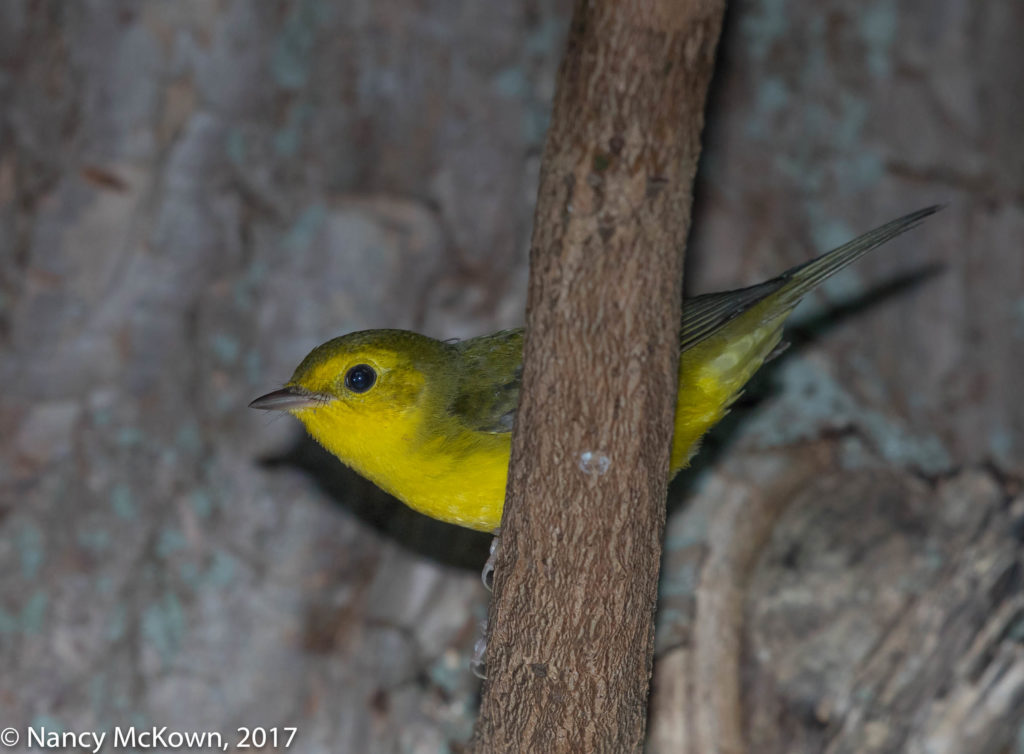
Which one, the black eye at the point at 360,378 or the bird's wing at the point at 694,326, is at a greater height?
the bird's wing at the point at 694,326

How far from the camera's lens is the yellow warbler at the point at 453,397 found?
11.0 feet

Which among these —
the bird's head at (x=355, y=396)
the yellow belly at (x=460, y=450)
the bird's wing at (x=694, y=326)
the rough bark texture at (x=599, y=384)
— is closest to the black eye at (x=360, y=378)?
the bird's head at (x=355, y=396)

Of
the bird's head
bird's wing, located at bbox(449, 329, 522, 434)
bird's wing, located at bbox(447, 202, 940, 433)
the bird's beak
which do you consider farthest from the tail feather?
the bird's beak

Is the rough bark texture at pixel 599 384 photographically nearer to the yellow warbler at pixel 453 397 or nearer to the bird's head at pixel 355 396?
the yellow warbler at pixel 453 397

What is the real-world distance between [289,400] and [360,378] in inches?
10.0

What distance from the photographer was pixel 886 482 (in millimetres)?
4086

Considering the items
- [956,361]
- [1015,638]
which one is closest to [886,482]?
[1015,638]

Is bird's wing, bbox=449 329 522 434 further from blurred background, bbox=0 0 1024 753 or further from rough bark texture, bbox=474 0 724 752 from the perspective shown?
blurred background, bbox=0 0 1024 753

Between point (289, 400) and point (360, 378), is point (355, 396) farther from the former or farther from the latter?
point (289, 400)

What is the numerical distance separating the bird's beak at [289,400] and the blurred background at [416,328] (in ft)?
3.65

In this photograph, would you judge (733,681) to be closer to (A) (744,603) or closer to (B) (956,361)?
(A) (744,603)

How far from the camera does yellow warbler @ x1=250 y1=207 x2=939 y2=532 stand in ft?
11.0

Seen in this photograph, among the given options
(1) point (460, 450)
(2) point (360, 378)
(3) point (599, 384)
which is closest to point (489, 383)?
(1) point (460, 450)

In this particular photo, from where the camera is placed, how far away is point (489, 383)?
3635 millimetres
